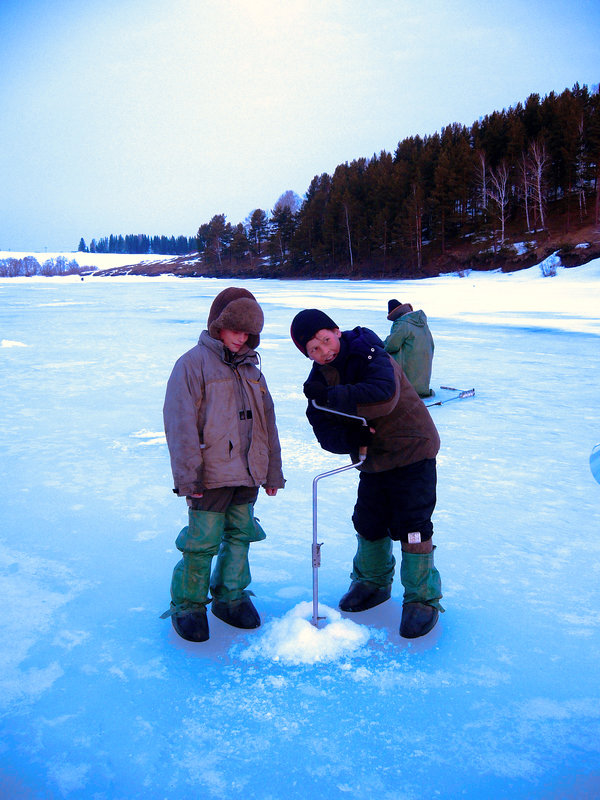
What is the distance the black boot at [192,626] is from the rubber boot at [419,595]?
0.79m

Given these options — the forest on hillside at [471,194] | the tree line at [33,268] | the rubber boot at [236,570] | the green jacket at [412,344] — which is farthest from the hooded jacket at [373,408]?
the tree line at [33,268]

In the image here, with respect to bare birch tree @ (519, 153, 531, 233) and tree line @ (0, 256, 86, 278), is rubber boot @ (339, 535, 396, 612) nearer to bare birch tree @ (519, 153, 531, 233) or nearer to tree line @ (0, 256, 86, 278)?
bare birch tree @ (519, 153, 531, 233)

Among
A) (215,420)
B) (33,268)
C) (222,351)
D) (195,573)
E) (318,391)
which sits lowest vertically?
(195,573)

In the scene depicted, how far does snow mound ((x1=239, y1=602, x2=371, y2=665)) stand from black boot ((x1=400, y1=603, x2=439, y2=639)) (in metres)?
0.16

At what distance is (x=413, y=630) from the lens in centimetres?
248

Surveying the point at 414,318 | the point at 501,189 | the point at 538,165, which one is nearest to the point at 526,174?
the point at 501,189

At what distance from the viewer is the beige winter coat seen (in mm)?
2324

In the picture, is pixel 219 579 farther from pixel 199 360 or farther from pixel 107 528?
pixel 107 528

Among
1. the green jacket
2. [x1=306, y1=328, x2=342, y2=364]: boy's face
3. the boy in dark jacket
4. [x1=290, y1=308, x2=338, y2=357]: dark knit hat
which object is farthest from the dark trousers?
the green jacket

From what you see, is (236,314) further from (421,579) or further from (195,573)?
(421,579)

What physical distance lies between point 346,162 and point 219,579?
75.3 m

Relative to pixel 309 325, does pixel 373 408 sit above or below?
below

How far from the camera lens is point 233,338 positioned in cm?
242

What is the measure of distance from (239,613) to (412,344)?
399cm
